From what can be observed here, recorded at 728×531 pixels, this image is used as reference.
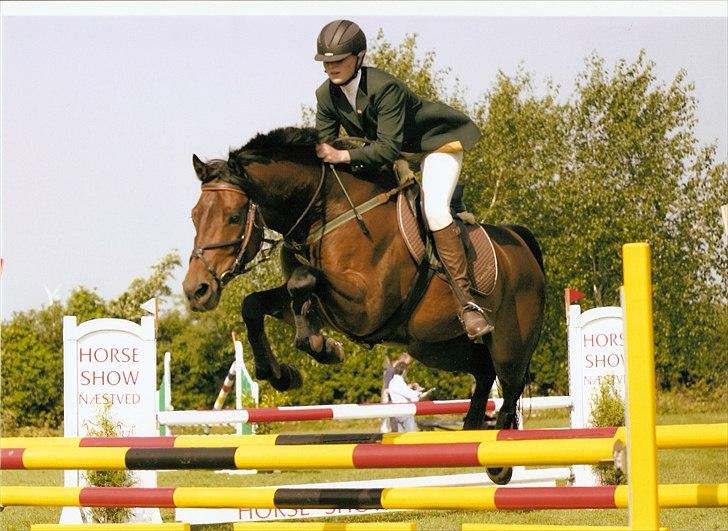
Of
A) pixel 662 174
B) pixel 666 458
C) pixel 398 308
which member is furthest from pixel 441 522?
pixel 662 174

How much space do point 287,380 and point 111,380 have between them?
3429mm

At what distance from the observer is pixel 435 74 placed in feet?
89.6

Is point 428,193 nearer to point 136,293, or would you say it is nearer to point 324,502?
point 324,502

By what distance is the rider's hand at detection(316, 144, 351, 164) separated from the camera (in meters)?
4.92

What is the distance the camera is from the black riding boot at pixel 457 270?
16.7 feet

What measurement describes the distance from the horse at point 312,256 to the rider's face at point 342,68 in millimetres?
297

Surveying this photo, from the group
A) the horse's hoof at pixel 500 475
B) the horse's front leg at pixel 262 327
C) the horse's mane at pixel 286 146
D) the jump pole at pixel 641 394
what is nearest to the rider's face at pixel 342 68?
the horse's mane at pixel 286 146

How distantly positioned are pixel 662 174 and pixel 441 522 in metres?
20.1

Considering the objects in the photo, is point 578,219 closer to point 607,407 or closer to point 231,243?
point 607,407

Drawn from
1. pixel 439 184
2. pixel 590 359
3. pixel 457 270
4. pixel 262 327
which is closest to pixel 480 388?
pixel 457 270

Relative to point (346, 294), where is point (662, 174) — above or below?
above

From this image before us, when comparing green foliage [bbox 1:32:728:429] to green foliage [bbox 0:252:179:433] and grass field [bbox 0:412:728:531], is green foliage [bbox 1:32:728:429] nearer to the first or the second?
green foliage [bbox 0:252:179:433]

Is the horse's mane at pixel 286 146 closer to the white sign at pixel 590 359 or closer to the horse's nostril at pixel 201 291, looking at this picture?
the horse's nostril at pixel 201 291

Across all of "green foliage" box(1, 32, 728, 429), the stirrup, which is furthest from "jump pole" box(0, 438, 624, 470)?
"green foliage" box(1, 32, 728, 429)
